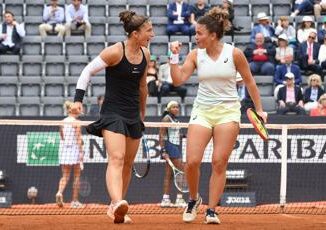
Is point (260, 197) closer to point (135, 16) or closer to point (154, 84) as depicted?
point (154, 84)

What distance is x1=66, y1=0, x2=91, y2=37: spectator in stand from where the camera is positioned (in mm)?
21562

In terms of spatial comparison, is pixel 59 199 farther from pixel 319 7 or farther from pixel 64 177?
pixel 319 7

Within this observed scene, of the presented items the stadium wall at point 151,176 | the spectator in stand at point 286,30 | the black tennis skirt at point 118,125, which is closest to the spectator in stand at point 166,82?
the spectator in stand at point 286,30

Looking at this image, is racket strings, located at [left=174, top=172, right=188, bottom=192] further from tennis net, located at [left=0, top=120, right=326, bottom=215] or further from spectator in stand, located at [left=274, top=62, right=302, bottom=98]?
spectator in stand, located at [left=274, top=62, right=302, bottom=98]

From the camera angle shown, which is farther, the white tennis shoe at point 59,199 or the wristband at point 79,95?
the white tennis shoe at point 59,199

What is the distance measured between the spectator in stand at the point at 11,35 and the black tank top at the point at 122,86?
10.3 metres

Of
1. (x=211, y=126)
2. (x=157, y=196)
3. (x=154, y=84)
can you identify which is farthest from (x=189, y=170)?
(x=154, y=84)

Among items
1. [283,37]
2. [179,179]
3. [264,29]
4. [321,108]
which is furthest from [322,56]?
[179,179]

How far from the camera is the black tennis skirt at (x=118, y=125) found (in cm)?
1070

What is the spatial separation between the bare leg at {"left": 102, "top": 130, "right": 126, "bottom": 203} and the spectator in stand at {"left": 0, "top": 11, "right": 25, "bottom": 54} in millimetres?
10572

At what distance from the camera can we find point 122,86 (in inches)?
425

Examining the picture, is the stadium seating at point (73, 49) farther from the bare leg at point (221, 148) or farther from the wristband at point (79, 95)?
the wristband at point (79, 95)

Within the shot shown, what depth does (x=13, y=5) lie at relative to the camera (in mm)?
22234

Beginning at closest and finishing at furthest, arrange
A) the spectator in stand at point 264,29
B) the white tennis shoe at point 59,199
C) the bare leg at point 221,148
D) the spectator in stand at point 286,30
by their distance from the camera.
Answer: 1. the bare leg at point 221,148
2. the white tennis shoe at point 59,199
3. the spectator in stand at point 264,29
4. the spectator in stand at point 286,30
